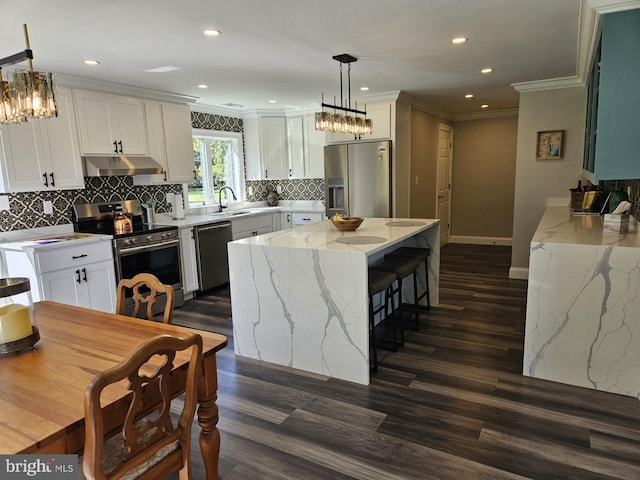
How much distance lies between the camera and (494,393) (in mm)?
2646

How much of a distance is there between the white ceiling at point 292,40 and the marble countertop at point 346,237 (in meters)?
1.46

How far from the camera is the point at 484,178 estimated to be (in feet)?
24.8

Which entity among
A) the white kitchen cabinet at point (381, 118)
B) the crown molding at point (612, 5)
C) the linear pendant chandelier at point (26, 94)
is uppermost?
the crown molding at point (612, 5)

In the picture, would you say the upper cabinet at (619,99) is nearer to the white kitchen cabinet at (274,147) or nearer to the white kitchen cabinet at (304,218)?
the white kitchen cabinet at (304,218)

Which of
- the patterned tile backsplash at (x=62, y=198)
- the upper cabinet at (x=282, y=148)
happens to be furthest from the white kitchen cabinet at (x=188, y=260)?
the upper cabinet at (x=282, y=148)

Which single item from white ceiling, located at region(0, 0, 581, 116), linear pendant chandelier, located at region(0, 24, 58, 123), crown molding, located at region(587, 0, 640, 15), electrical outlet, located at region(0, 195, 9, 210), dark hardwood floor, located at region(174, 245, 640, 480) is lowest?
dark hardwood floor, located at region(174, 245, 640, 480)

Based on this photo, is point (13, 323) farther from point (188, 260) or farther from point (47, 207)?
point (188, 260)

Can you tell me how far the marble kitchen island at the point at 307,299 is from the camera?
2.79 metres

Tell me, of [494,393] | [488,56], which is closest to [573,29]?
[488,56]

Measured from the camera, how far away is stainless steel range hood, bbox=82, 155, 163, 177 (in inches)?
161

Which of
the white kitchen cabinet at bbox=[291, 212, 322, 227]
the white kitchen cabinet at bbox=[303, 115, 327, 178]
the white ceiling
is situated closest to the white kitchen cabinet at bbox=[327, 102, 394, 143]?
the white ceiling

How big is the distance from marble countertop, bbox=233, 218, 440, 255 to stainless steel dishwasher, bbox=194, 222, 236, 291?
1.56 meters

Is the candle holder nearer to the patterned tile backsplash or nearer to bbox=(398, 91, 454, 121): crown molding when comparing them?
the patterned tile backsplash

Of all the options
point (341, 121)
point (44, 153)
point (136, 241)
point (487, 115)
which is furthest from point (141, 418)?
point (487, 115)
